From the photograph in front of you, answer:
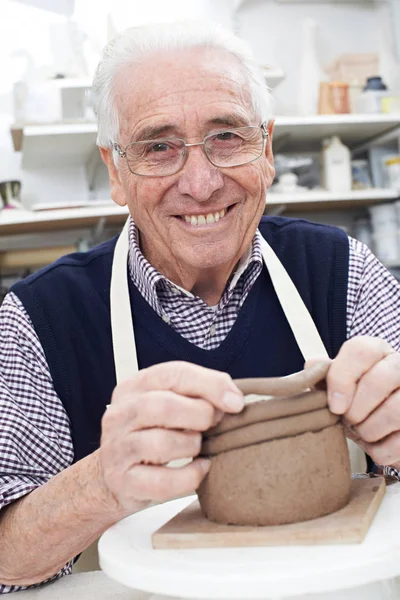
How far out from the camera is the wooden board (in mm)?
670

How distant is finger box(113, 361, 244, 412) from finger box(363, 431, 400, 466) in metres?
0.23

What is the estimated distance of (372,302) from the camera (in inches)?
53.3

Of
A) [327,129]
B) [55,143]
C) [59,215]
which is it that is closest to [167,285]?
[59,215]

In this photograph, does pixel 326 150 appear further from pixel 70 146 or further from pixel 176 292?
pixel 176 292

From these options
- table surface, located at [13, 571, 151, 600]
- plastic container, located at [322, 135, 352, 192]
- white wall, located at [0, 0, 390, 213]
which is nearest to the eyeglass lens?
table surface, located at [13, 571, 151, 600]

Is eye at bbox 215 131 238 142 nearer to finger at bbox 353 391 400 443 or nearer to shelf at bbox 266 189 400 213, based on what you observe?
finger at bbox 353 391 400 443

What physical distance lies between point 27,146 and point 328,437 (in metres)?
2.37

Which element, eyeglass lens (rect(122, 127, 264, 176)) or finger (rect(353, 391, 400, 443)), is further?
eyeglass lens (rect(122, 127, 264, 176))

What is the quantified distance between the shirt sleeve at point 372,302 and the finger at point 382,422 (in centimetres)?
50

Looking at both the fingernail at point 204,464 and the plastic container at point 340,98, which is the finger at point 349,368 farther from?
the plastic container at point 340,98

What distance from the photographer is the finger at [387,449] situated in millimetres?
848

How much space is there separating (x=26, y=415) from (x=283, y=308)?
0.47m

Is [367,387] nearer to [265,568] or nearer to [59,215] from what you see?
[265,568]

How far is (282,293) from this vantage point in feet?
4.33
